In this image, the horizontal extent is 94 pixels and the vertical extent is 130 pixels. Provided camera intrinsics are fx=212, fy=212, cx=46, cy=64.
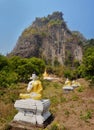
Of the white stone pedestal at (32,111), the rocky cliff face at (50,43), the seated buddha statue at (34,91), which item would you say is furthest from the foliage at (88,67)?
the rocky cliff face at (50,43)

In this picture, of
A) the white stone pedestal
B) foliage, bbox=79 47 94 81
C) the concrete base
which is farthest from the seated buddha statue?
foliage, bbox=79 47 94 81

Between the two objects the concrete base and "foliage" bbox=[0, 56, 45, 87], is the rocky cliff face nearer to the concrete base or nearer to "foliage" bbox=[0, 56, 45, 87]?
"foliage" bbox=[0, 56, 45, 87]

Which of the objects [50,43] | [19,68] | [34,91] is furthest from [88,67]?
[50,43]

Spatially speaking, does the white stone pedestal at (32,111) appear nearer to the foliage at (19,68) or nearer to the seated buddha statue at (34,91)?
the seated buddha statue at (34,91)

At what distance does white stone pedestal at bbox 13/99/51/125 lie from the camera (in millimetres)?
6989

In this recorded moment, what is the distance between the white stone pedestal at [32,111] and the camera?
22.9 feet

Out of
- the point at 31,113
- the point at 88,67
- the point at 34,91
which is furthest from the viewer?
the point at 88,67

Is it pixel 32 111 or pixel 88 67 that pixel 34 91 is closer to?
pixel 32 111

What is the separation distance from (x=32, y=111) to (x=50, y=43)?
235ft

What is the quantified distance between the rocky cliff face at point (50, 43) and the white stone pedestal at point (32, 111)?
62.1 meters

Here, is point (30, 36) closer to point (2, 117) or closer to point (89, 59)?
point (89, 59)

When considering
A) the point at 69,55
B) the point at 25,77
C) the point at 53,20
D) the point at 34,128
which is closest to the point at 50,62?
the point at 69,55

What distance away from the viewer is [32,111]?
711cm

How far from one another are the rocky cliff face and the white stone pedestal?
2446 inches
